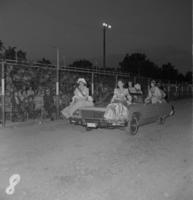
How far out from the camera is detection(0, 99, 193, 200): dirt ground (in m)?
4.58

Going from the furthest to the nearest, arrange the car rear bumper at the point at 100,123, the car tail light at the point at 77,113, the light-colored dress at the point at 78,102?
the light-colored dress at the point at 78,102, the car tail light at the point at 77,113, the car rear bumper at the point at 100,123

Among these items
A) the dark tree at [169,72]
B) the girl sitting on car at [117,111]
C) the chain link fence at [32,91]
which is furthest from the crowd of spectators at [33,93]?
the dark tree at [169,72]

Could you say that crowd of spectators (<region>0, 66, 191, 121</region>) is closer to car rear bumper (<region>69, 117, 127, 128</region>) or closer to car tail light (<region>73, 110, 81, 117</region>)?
car tail light (<region>73, 110, 81, 117</region>)

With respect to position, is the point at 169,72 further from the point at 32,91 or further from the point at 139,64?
→ the point at 32,91

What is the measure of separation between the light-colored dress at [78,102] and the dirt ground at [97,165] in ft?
2.69

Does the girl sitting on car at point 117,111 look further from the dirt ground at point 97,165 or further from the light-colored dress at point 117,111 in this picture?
the dirt ground at point 97,165

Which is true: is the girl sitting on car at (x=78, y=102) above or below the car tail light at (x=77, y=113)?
above

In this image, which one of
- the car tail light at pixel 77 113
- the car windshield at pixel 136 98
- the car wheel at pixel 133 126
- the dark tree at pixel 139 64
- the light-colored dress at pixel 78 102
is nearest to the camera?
the car wheel at pixel 133 126

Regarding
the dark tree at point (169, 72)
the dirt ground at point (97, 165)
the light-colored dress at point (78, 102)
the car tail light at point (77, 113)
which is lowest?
the dirt ground at point (97, 165)

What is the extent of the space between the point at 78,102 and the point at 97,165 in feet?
16.2

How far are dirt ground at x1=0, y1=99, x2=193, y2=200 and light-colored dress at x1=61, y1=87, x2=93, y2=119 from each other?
0.82 metres

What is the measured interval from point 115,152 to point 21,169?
2.46 m

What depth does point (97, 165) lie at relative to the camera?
606cm

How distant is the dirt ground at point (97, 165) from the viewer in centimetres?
458
